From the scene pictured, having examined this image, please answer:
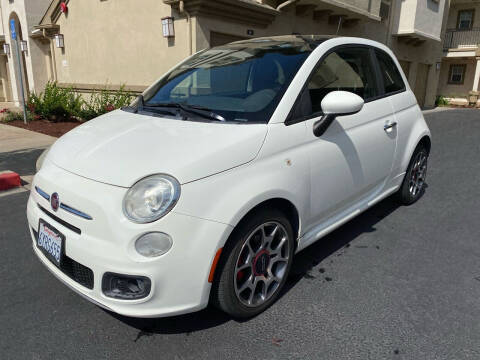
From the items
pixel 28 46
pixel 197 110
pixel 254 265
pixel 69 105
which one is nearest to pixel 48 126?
pixel 69 105

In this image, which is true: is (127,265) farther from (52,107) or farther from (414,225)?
(52,107)

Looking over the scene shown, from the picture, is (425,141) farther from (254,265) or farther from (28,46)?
(28,46)

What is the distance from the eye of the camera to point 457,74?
25.7m

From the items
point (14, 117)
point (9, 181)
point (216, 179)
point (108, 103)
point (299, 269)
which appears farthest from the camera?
point (14, 117)

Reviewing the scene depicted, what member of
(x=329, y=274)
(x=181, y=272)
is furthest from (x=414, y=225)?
(x=181, y=272)

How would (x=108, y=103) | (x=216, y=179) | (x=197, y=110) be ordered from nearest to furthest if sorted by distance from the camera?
(x=216, y=179)
(x=197, y=110)
(x=108, y=103)

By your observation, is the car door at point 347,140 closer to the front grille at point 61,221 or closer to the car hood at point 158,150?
the car hood at point 158,150

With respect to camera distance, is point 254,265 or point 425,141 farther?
point 425,141

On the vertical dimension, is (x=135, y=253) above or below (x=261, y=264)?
above

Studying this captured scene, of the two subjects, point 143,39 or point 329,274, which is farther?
point 143,39

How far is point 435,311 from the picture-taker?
2.54 m

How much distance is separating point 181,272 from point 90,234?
1.71ft

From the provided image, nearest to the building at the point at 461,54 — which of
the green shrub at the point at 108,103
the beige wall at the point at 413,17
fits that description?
the beige wall at the point at 413,17

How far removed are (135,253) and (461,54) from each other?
2733 cm
